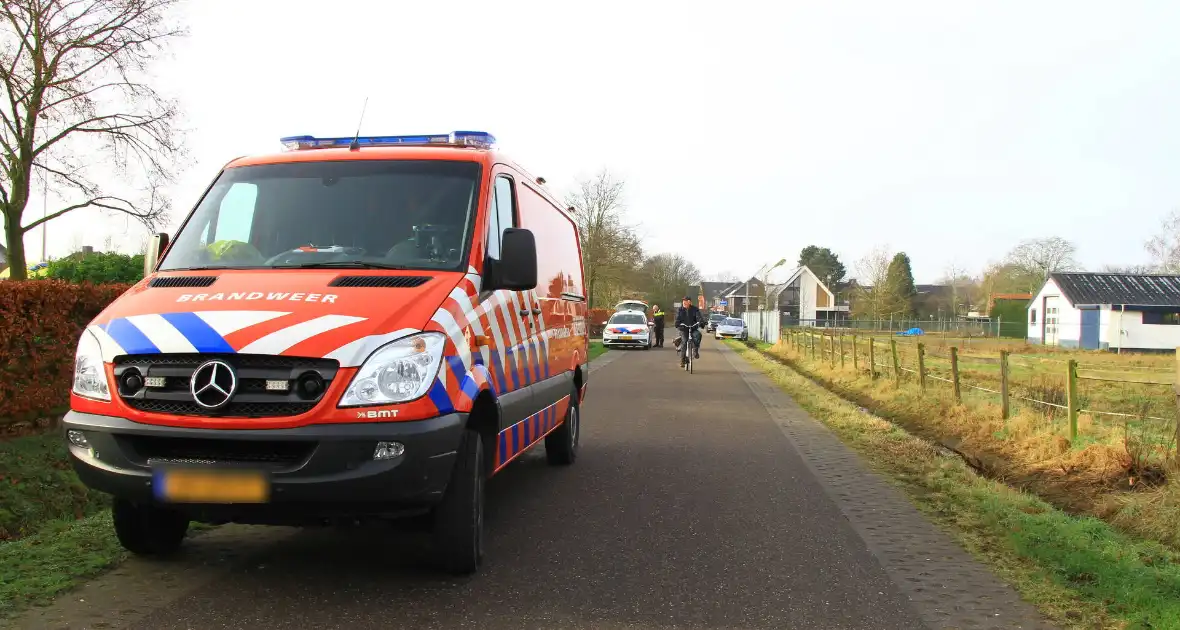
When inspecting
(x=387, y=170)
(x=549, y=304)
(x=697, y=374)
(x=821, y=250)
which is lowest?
(x=697, y=374)

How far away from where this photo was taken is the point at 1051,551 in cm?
526

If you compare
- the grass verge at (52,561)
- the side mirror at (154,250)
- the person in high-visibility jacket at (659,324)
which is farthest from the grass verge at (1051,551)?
the person in high-visibility jacket at (659,324)

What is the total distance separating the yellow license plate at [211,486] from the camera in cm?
390

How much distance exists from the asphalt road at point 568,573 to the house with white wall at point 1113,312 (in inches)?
1903

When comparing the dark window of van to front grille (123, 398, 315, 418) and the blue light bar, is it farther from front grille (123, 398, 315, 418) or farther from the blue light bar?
front grille (123, 398, 315, 418)

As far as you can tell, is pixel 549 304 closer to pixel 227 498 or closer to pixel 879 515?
pixel 879 515

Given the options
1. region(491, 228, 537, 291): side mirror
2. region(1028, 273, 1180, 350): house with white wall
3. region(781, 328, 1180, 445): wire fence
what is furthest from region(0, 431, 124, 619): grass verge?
region(1028, 273, 1180, 350): house with white wall

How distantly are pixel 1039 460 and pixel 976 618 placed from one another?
17.6 ft

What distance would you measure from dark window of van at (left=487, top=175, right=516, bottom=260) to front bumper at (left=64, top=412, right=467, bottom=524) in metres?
1.36

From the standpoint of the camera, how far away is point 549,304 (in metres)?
6.82

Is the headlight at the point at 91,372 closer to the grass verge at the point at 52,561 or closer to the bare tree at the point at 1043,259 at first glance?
the grass verge at the point at 52,561

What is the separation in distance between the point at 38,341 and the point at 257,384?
550 centimetres

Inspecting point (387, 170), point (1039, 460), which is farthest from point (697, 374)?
point (387, 170)

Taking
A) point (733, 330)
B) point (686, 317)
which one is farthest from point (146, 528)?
point (733, 330)
